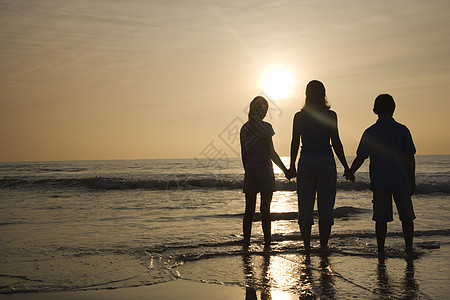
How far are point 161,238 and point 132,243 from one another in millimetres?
594

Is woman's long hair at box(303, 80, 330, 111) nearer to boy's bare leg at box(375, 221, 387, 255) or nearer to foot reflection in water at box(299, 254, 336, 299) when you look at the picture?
boy's bare leg at box(375, 221, 387, 255)

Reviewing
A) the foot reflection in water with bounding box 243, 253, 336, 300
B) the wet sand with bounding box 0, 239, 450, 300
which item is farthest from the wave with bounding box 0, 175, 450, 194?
the foot reflection in water with bounding box 243, 253, 336, 300

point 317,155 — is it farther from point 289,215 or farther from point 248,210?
point 289,215

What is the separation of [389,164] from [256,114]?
1716 millimetres

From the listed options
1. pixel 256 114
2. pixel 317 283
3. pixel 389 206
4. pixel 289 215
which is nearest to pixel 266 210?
pixel 256 114

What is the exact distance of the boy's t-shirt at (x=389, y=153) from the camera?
4625mm

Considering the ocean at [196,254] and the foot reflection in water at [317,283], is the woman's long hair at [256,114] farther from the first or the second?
the foot reflection in water at [317,283]

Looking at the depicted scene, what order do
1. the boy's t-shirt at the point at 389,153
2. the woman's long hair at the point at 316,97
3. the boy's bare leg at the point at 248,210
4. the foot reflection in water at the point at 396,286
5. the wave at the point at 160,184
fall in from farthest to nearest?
the wave at the point at 160,184 < the boy's bare leg at the point at 248,210 < the woman's long hair at the point at 316,97 < the boy's t-shirt at the point at 389,153 < the foot reflection in water at the point at 396,286

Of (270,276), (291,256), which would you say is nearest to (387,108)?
(291,256)

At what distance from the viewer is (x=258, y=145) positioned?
5.41 meters

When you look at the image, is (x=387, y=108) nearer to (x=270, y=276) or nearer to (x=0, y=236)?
(x=270, y=276)

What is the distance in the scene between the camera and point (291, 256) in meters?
4.89

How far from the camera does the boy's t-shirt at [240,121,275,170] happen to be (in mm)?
5391

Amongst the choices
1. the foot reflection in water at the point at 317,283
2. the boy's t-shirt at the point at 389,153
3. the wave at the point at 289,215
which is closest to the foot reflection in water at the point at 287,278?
the foot reflection in water at the point at 317,283
